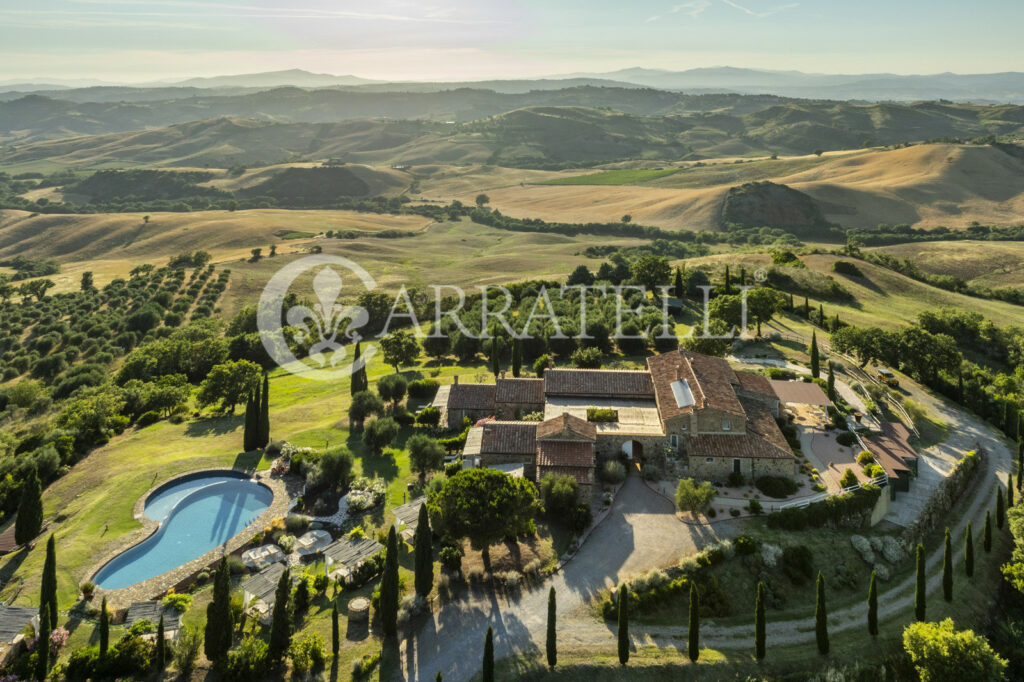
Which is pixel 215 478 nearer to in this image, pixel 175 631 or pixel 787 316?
pixel 175 631

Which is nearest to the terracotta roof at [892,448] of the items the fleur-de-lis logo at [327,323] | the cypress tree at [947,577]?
the cypress tree at [947,577]

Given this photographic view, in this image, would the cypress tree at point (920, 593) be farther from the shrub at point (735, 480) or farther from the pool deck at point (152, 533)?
the pool deck at point (152, 533)

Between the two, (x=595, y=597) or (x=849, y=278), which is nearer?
(x=595, y=597)

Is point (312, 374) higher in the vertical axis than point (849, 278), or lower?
lower

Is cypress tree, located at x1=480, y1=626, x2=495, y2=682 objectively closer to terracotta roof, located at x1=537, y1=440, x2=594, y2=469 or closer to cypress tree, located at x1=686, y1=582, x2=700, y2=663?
cypress tree, located at x1=686, y1=582, x2=700, y2=663

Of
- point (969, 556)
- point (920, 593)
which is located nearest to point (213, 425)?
point (920, 593)

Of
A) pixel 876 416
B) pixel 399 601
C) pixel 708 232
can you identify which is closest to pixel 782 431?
→ pixel 876 416

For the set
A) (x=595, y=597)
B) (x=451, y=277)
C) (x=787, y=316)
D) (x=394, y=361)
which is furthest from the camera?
(x=451, y=277)
